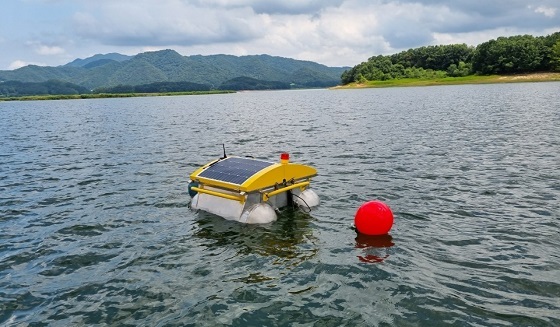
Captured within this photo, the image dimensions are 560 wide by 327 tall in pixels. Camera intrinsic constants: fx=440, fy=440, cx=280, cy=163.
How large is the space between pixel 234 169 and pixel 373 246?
5769 millimetres

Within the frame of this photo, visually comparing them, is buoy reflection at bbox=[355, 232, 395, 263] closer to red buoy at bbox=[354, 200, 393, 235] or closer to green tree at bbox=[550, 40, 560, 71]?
red buoy at bbox=[354, 200, 393, 235]

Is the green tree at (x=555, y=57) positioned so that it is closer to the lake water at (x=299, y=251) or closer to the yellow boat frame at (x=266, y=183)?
the lake water at (x=299, y=251)

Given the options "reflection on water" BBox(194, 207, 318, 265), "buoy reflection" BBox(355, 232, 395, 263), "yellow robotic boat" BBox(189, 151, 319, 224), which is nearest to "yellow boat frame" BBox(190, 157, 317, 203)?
"yellow robotic boat" BBox(189, 151, 319, 224)

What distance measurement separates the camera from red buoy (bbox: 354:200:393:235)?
1277 centimetres

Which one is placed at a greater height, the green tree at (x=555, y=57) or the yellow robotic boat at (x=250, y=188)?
the green tree at (x=555, y=57)

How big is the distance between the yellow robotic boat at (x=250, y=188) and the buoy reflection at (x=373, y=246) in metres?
3.17

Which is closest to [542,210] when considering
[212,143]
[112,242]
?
[112,242]

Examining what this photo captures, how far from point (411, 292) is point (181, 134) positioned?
120ft

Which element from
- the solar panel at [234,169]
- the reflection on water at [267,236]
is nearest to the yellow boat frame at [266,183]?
the solar panel at [234,169]

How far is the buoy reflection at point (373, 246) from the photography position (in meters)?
11.5

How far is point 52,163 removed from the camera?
27578mm

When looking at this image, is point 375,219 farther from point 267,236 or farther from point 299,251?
point 267,236

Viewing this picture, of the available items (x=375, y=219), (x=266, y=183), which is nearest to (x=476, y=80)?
(x=266, y=183)

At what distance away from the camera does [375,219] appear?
41.9 feet
